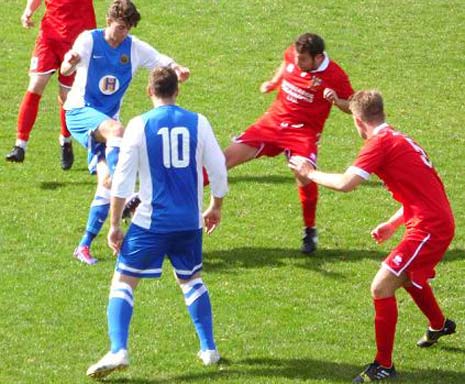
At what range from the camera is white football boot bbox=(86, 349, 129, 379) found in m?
8.18

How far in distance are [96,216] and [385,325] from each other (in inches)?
135

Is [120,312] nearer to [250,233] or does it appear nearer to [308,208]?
[308,208]

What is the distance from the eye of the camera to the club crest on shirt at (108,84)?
37.1 ft

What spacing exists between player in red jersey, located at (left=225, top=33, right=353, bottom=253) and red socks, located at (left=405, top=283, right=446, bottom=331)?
2.41 metres

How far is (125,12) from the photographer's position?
10836 millimetres

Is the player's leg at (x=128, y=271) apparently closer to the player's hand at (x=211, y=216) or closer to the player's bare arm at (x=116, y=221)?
the player's bare arm at (x=116, y=221)

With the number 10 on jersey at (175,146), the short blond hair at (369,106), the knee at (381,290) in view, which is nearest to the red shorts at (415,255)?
the knee at (381,290)

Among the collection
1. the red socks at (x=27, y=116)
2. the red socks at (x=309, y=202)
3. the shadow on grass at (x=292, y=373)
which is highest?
the red socks at (x=27, y=116)

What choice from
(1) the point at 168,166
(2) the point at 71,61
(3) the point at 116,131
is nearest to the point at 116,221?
(1) the point at 168,166

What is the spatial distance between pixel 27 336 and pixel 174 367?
1.28 meters

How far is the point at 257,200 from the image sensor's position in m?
12.9

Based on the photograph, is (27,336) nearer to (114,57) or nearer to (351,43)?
(114,57)

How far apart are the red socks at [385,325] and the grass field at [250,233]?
34 centimetres

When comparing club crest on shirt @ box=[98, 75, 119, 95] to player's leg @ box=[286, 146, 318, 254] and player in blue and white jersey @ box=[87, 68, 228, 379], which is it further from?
player in blue and white jersey @ box=[87, 68, 228, 379]
